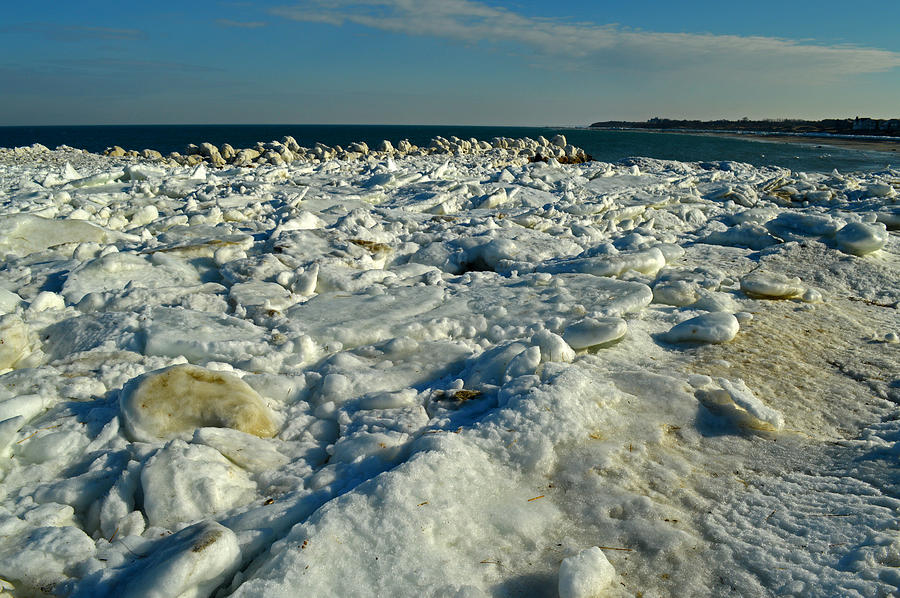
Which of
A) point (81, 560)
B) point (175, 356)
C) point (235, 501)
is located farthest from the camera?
point (175, 356)

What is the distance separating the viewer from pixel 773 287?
11.2ft

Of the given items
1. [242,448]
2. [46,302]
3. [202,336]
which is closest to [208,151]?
[46,302]

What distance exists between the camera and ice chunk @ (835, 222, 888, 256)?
14.0 feet

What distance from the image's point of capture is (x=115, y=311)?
3.20 m

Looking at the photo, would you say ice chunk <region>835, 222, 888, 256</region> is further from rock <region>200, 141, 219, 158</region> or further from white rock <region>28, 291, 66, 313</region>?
rock <region>200, 141, 219, 158</region>

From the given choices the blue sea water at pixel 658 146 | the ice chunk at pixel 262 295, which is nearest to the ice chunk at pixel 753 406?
the ice chunk at pixel 262 295

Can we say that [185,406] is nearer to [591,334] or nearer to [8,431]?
[8,431]

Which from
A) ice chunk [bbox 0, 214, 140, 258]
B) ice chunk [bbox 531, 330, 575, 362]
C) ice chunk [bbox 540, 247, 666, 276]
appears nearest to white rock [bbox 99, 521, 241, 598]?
ice chunk [bbox 531, 330, 575, 362]

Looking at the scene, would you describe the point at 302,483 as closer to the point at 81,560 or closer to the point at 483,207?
the point at 81,560

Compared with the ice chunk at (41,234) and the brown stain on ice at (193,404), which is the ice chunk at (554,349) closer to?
the brown stain on ice at (193,404)

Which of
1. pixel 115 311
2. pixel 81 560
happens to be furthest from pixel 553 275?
pixel 81 560

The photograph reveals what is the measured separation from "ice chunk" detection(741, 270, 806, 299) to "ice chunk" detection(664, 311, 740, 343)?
769mm

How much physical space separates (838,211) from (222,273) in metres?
6.75

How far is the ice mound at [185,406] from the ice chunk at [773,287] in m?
2.99
